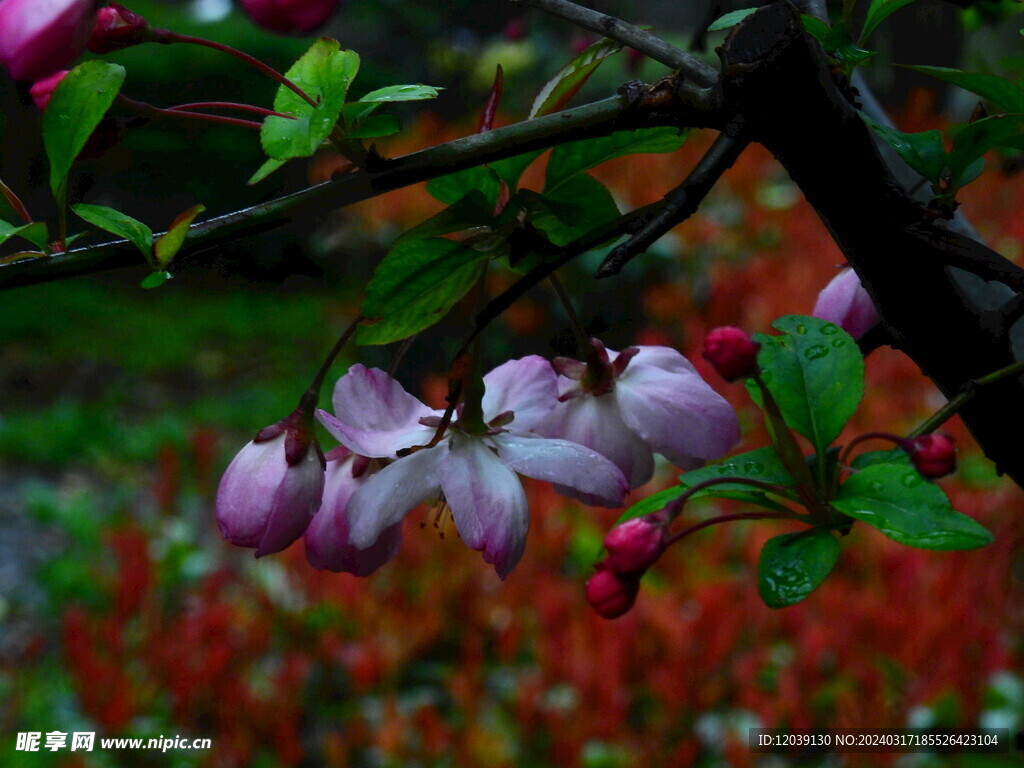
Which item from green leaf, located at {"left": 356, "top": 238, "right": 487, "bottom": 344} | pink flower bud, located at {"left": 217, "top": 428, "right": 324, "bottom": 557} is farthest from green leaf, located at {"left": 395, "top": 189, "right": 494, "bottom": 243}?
pink flower bud, located at {"left": 217, "top": 428, "right": 324, "bottom": 557}

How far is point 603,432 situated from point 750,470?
91 millimetres

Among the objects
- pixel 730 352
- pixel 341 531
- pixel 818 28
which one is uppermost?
pixel 818 28

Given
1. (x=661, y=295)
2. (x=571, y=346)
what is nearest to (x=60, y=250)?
(x=571, y=346)

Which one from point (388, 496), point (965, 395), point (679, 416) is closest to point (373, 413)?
point (388, 496)

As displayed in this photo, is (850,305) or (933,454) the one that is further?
(850,305)

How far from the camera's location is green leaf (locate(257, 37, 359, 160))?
36 cm

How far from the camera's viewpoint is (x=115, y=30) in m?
0.38

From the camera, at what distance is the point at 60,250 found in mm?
381

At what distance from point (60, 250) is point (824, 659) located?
6.44ft

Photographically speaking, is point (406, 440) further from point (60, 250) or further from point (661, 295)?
point (661, 295)

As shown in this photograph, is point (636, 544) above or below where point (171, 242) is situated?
below

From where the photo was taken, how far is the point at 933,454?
1.25 feet

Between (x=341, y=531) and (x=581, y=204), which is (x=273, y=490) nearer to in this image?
(x=341, y=531)

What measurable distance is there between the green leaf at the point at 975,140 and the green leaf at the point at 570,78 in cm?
15
